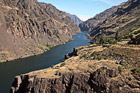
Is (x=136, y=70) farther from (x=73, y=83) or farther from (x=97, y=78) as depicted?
(x=73, y=83)

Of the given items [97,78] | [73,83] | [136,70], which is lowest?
[73,83]

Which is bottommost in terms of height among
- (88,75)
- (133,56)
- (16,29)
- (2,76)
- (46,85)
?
(2,76)

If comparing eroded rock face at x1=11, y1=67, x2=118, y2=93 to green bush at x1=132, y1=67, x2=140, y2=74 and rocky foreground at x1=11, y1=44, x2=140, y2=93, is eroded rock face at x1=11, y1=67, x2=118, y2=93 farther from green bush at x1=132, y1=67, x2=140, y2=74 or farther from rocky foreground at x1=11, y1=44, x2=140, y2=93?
green bush at x1=132, y1=67, x2=140, y2=74

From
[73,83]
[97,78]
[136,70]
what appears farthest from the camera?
[73,83]

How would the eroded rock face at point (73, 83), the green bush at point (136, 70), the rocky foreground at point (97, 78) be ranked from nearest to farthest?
the rocky foreground at point (97, 78) → the green bush at point (136, 70) → the eroded rock face at point (73, 83)

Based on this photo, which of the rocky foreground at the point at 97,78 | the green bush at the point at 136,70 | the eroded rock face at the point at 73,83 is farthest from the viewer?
the eroded rock face at the point at 73,83

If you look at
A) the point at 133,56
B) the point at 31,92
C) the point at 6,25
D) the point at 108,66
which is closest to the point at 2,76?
the point at 31,92

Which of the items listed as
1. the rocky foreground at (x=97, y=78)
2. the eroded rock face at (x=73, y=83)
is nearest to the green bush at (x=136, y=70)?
the rocky foreground at (x=97, y=78)

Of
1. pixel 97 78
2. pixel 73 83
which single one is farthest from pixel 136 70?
pixel 73 83

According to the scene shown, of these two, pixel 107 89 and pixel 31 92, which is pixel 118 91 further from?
pixel 31 92

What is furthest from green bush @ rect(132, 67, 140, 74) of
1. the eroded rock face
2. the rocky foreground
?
the eroded rock face

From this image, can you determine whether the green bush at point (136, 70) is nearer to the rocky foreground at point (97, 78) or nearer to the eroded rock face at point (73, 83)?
the rocky foreground at point (97, 78)

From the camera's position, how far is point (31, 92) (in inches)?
2452

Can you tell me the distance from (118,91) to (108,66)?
11289 mm
